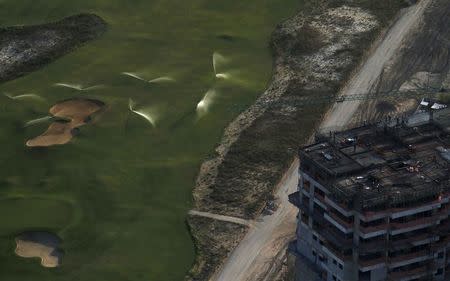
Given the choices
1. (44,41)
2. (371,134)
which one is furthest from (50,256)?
(44,41)

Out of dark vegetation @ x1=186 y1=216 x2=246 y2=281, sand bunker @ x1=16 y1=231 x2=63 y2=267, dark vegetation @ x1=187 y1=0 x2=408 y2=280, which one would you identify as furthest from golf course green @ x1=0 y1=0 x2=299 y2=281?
dark vegetation @ x1=187 y1=0 x2=408 y2=280

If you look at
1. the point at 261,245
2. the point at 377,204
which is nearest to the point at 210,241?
the point at 261,245

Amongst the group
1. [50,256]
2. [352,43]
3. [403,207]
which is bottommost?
[50,256]

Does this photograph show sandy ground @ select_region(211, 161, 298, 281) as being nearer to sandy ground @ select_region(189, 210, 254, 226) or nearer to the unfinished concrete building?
sandy ground @ select_region(189, 210, 254, 226)

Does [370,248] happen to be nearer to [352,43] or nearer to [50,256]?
[50,256]

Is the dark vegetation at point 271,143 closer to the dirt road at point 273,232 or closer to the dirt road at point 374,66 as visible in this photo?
the dirt road at point 273,232

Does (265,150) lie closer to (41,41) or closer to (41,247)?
(41,247)
